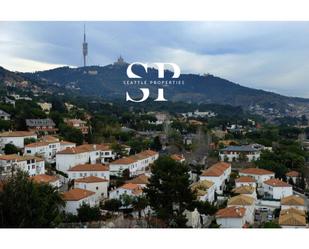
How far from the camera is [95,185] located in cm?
1088

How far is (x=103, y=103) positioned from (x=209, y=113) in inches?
324

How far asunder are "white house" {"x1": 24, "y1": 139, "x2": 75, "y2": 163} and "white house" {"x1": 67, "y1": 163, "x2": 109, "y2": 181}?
1497 millimetres

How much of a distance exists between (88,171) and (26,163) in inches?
60.9

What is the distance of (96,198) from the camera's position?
10.4m

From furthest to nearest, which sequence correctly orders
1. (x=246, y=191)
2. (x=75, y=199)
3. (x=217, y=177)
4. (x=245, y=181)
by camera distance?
(x=245, y=181) → (x=217, y=177) → (x=246, y=191) → (x=75, y=199)

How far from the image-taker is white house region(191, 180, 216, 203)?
9.87 metres

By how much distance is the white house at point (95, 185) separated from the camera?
1075cm

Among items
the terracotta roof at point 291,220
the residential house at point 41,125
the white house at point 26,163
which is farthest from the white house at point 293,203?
the residential house at point 41,125

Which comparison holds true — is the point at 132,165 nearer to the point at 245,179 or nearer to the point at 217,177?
the point at 217,177

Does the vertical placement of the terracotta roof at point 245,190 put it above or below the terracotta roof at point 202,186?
below

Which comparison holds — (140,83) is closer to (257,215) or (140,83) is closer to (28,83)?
(257,215)

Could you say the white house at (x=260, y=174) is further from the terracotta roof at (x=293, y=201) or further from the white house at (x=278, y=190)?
the terracotta roof at (x=293, y=201)

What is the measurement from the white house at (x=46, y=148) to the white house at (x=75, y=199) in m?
3.68

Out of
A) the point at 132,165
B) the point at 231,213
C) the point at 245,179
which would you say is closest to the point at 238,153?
the point at 245,179
